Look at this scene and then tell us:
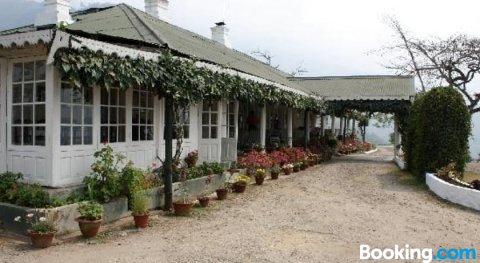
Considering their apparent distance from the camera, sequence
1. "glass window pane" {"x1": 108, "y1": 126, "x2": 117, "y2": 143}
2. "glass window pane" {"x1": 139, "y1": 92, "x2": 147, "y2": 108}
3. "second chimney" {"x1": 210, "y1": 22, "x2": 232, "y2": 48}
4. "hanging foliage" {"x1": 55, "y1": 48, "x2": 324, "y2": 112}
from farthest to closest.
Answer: "second chimney" {"x1": 210, "y1": 22, "x2": 232, "y2": 48} < "glass window pane" {"x1": 139, "y1": 92, "x2": 147, "y2": 108} < "glass window pane" {"x1": 108, "y1": 126, "x2": 117, "y2": 143} < "hanging foliage" {"x1": 55, "y1": 48, "x2": 324, "y2": 112}

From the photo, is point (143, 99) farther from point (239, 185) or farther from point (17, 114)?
point (239, 185)

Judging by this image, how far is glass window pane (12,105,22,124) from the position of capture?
24.5 feet

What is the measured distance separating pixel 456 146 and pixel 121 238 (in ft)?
31.9

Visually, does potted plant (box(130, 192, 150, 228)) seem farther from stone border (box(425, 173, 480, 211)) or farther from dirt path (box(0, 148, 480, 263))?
stone border (box(425, 173, 480, 211))

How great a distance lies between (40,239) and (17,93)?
3093 mm

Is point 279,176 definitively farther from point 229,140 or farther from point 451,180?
point 451,180

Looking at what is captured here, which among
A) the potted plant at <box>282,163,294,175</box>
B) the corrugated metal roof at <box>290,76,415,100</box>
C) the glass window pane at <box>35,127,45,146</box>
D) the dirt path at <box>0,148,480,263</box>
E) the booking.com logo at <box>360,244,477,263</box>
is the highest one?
the corrugated metal roof at <box>290,76,415,100</box>

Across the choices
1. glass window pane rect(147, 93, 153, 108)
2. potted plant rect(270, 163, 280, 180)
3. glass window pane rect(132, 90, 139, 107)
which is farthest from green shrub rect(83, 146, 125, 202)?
potted plant rect(270, 163, 280, 180)

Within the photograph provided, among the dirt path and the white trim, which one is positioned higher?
the white trim

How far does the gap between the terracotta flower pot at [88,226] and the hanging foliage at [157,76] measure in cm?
200

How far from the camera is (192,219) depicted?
756 centimetres

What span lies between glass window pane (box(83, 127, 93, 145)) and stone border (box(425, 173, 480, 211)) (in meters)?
7.90

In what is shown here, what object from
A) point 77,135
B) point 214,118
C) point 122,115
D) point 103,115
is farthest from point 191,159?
point 77,135

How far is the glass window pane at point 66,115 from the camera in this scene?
7.08 m
